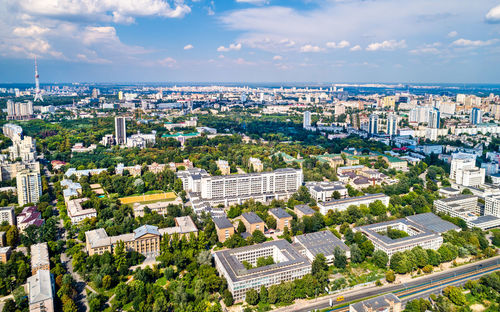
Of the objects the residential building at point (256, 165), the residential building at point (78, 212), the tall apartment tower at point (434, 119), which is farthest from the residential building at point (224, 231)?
the tall apartment tower at point (434, 119)

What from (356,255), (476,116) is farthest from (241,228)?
(476,116)

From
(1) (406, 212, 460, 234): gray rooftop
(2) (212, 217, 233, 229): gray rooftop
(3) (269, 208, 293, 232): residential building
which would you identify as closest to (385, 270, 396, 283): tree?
(1) (406, 212, 460, 234): gray rooftop

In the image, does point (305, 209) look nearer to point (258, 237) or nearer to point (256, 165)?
point (258, 237)

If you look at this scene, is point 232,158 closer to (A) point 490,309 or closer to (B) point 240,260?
(B) point 240,260

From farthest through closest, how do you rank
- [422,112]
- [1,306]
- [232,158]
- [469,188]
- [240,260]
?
1. [422,112]
2. [232,158]
3. [469,188]
4. [240,260]
5. [1,306]

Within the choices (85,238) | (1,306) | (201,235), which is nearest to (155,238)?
(201,235)

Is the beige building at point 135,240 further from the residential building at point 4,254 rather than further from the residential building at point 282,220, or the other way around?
the residential building at point 282,220

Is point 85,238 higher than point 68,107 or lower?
lower

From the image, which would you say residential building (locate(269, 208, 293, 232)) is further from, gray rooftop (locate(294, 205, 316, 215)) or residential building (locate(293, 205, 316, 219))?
gray rooftop (locate(294, 205, 316, 215))
